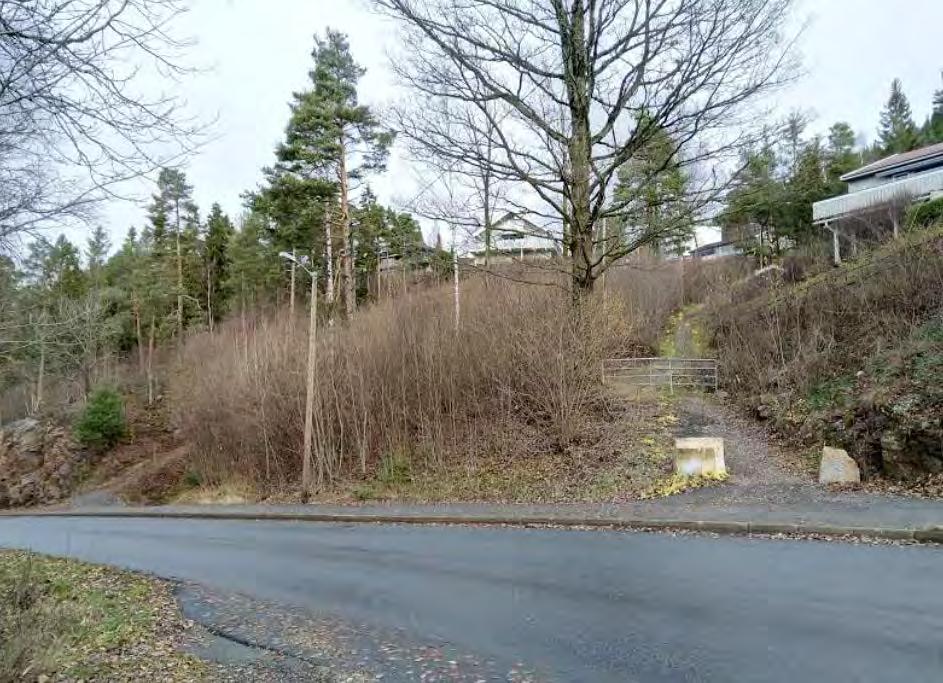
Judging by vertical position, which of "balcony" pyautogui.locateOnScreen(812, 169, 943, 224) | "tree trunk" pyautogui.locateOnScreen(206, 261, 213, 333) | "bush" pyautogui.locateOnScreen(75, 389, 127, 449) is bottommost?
"bush" pyautogui.locateOnScreen(75, 389, 127, 449)

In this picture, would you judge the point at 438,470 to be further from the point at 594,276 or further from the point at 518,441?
the point at 594,276

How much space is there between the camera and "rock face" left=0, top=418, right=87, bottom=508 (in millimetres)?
38062

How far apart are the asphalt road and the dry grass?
5758 millimetres

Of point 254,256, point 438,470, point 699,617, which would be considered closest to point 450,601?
point 699,617

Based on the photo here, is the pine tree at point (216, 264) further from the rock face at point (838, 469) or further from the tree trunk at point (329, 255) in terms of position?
the rock face at point (838, 469)

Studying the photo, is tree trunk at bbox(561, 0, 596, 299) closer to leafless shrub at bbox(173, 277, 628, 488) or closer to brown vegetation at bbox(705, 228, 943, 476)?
leafless shrub at bbox(173, 277, 628, 488)

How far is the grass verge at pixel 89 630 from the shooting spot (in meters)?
4.64

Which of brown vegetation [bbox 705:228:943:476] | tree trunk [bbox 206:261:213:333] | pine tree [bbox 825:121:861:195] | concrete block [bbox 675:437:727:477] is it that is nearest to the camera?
brown vegetation [bbox 705:228:943:476]

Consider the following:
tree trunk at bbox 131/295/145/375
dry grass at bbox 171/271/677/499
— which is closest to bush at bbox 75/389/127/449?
tree trunk at bbox 131/295/145/375

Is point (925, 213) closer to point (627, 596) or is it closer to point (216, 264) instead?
point (627, 596)

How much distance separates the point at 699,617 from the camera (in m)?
6.53

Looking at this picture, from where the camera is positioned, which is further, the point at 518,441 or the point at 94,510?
the point at 94,510

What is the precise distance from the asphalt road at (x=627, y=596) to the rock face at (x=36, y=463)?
30626mm

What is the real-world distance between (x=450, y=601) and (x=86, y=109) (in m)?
6.09
